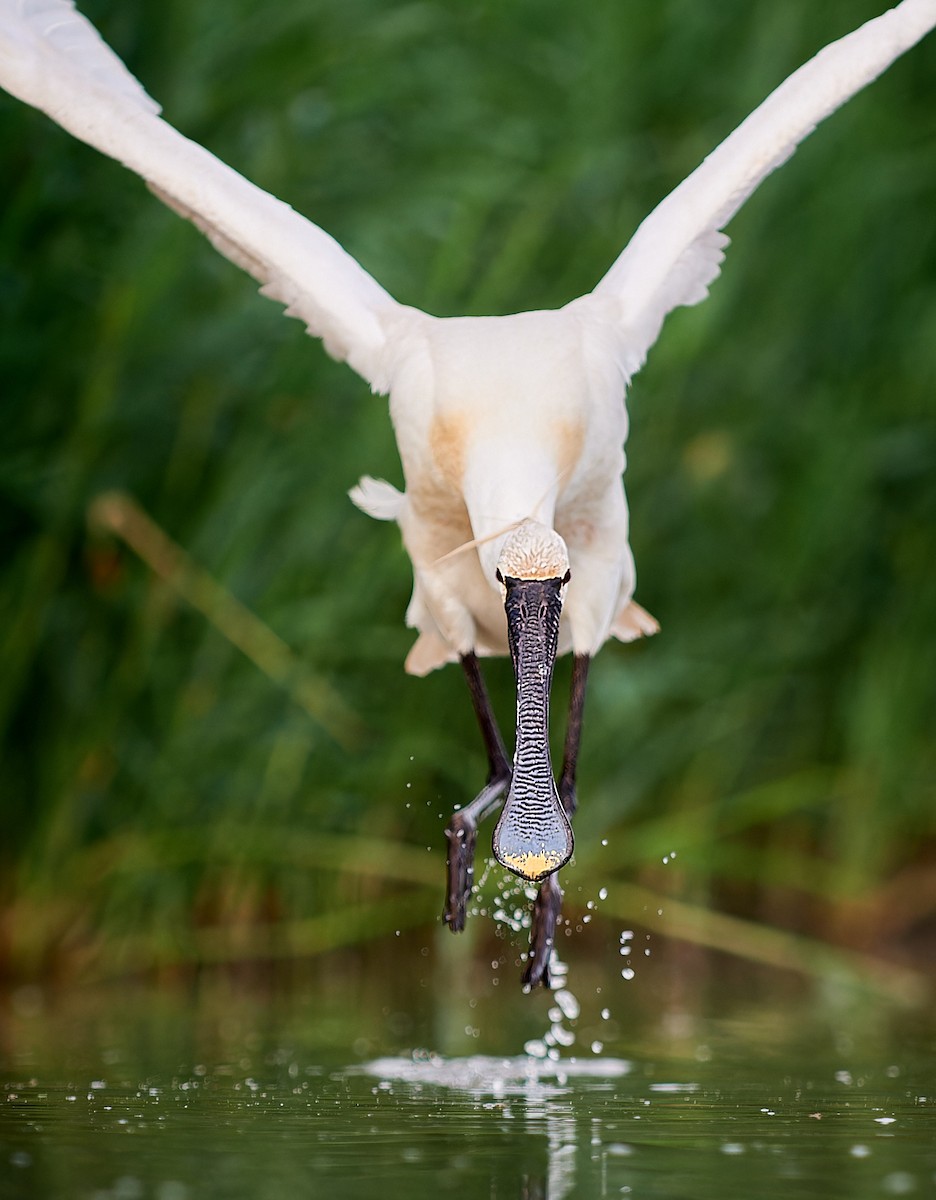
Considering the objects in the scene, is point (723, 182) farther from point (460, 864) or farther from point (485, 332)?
point (460, 864)

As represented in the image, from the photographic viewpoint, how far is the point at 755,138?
5098 millimetres

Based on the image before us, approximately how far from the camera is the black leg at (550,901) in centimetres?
501

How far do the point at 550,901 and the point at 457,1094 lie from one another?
2.15 ft

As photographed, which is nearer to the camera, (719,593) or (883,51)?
(883,51)

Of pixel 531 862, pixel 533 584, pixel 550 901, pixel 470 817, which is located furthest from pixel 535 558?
pixel 550 901

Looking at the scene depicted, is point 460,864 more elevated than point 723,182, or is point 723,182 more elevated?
point 723,182

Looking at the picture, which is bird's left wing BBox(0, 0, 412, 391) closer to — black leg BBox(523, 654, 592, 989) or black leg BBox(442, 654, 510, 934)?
black leg BBox(442, 654, 510, 934)

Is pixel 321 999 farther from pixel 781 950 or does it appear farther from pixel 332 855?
pixel 781 950

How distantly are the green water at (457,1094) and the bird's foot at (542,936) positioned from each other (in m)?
0.20

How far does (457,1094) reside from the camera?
453cm

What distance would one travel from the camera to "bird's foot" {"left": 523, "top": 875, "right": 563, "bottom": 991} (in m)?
5.01

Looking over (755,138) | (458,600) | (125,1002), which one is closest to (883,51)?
(755,138)

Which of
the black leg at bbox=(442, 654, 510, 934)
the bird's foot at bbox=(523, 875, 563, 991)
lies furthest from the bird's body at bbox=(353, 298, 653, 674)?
the bird's foot at bbox=(523, 875, 563, 991)

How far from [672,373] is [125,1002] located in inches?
98.0
